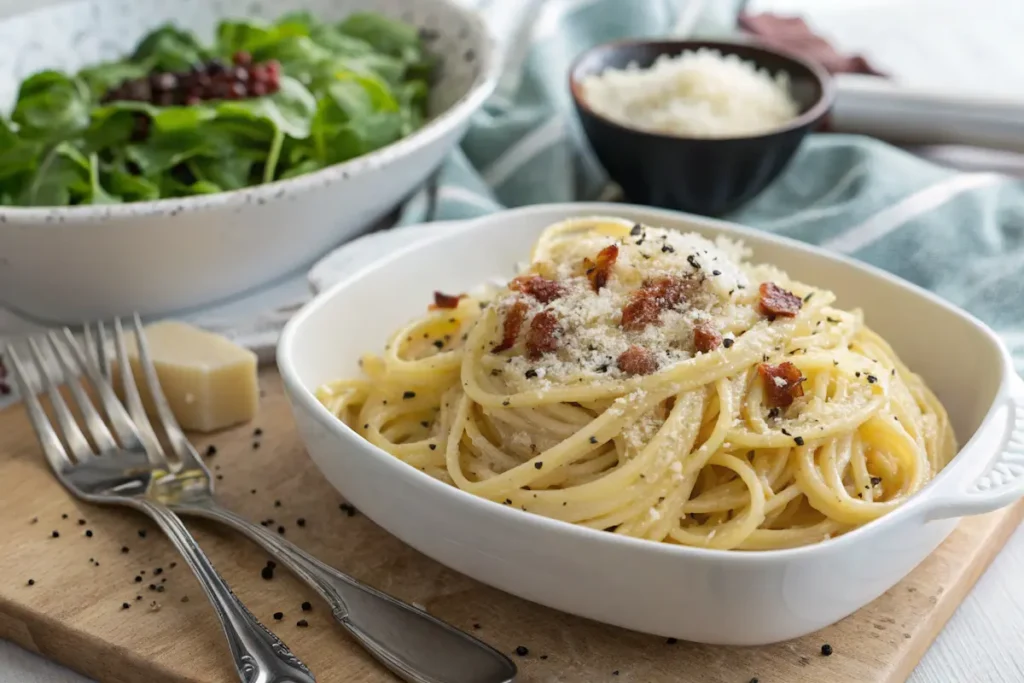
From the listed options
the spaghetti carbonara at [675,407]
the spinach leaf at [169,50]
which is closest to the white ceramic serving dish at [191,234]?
the spinach leaf at [169,50]

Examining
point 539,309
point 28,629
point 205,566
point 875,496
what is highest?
point 539,309

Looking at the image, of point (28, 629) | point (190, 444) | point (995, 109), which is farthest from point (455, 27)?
point (28, 629)

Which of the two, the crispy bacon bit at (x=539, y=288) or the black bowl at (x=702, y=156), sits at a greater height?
the crispy bacon bit at (x=539, y=288)

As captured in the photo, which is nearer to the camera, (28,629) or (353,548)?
(28,629)

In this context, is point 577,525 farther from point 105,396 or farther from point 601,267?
point 105,396

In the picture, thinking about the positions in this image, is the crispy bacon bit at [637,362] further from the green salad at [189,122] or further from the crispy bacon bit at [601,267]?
the green salad at [189,122]

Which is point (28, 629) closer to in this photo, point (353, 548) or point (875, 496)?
point (353, 548)

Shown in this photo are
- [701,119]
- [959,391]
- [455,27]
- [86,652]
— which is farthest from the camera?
[455,27]
